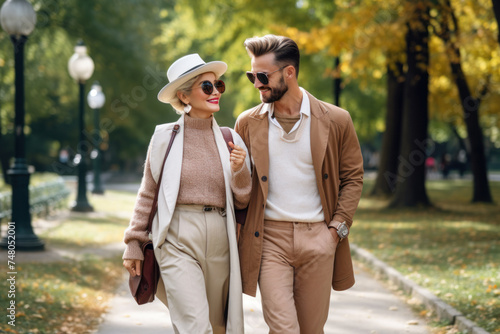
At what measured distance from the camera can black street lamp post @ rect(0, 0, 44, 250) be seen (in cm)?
1084

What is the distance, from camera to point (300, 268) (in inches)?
171

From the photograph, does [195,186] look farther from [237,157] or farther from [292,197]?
[292,197]

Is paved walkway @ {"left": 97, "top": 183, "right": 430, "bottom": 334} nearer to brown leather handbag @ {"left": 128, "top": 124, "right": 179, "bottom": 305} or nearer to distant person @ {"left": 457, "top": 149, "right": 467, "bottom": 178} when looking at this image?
brown leather handbag @ {"left": 128, "top": 124, "right": 179, "bottom": 305}

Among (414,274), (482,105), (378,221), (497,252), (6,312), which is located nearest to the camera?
(6,312)

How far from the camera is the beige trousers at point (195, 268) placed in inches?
161

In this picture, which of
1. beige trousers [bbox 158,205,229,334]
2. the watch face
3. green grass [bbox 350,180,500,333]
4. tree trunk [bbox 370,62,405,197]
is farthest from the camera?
tree trunk [bbox 370,62,405,197]

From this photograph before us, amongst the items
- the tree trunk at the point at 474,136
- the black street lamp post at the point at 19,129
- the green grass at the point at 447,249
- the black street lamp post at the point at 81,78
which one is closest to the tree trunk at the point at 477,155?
the tree trunk at the point at 474,136

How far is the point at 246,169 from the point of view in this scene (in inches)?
168

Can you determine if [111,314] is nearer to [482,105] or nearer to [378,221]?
[378,221]

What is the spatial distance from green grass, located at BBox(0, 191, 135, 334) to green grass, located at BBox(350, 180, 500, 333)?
3745 mm

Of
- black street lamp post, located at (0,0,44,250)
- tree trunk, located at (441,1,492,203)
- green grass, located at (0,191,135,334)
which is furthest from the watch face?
tree trunk, located at (441,1,492,203)

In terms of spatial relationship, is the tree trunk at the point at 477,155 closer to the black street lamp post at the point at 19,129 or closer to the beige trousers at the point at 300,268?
the black street lamp post at the point at 19,129

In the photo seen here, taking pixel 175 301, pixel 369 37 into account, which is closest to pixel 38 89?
pixel 369 37

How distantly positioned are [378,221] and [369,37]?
14.7 ft
